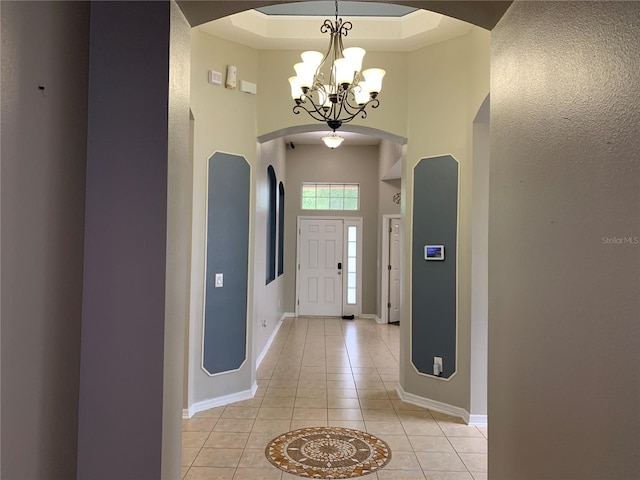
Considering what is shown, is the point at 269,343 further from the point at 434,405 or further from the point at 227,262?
the point at 434,405

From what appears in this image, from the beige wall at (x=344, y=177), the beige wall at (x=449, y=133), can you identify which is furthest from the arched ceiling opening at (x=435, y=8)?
the beige wall at (x=344, y=177)

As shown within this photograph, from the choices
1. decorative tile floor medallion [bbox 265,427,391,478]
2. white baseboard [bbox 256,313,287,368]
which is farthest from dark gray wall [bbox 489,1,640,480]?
white baseboard [bbox 256,313,287,368]

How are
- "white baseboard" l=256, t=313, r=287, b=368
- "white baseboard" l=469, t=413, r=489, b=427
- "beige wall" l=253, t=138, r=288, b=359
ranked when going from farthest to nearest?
"white baseboard" l=256, t=313, r=287, b=368
"beige wall" l=253, t=138, r=288, b=359
"white baseboard" l=469, t=413, r=489, b=427

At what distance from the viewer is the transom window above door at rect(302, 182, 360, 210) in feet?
27.5

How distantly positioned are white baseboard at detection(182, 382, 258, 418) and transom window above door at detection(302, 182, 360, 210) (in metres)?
4.85

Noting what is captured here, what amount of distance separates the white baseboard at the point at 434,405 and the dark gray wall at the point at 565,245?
82.0 inches

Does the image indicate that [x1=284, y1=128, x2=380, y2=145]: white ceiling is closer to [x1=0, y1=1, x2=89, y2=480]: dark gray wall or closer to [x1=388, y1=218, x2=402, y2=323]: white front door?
[x1=388, y1=218, x2=402, y2=323]: white front door

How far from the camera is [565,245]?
1092mm

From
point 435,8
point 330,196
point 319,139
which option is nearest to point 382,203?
point 330,196

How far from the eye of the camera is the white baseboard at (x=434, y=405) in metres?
3.51

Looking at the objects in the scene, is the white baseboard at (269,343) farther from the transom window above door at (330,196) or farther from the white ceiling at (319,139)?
the white ceiling at (319,139)

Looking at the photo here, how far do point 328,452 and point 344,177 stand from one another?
6.12 meters

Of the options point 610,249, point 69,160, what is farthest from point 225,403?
point 610,249

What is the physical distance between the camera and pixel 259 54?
3965 mm
